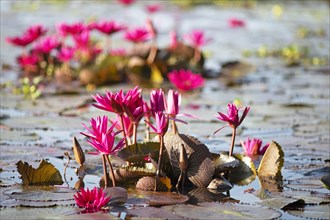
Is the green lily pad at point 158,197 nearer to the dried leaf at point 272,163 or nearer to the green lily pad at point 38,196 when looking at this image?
the green lily pad at point 38,196

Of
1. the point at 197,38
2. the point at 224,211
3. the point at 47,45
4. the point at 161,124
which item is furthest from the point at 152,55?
the point at 224,211

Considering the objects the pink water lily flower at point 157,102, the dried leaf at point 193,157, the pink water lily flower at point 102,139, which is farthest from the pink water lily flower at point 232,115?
the pink water lily flower at point 102,139

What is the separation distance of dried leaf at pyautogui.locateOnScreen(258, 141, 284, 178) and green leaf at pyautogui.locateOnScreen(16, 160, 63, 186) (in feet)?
3.18

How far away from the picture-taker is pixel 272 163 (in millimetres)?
3580

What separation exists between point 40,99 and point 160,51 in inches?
68.7

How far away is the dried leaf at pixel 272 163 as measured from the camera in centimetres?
350

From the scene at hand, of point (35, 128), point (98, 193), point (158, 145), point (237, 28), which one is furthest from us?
point (237, 28)

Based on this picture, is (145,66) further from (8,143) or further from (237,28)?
(237,28)

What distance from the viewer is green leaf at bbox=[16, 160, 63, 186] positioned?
3.33 m

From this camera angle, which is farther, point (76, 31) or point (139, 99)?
point (76, 31)

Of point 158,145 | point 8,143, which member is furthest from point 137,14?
point 158,145

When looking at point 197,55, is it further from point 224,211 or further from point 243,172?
point 224,211

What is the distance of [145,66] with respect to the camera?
719 centimetres

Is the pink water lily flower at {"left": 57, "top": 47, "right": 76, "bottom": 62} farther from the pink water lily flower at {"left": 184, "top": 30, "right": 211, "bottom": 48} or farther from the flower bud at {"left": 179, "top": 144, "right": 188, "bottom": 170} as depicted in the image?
the flower bud at {"left": 179, "top": 144, "right": 188, "bottom": 170}
